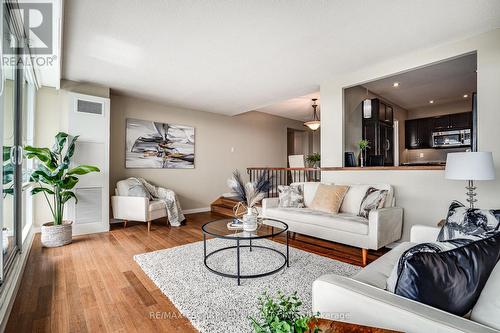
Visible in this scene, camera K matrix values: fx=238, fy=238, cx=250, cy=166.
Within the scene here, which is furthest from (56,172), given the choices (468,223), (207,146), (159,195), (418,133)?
(418,133)

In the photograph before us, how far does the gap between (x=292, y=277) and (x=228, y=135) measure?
183 inches

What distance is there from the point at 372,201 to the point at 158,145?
4.21 metres

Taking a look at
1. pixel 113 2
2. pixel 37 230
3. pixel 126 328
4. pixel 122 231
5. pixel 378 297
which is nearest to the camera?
pixel 378 297

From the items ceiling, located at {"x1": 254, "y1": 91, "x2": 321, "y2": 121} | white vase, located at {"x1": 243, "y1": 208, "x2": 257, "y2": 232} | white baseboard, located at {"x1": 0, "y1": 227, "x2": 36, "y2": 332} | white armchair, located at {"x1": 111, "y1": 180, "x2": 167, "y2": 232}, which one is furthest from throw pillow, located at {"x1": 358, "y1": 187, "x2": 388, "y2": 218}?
white baseboard, located at {"x1": 0, "y1": 227, "x2": 36, "y2": 332}

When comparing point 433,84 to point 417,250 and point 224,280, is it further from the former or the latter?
point 224,280

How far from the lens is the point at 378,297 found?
0.91 m

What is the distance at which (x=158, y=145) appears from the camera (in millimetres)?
5137

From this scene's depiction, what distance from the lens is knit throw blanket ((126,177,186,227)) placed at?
4168 millimetres

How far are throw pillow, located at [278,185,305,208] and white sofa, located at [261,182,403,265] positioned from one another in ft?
0.51

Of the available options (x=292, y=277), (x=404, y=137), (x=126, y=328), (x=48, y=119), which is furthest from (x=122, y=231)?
(x=404, y=137)

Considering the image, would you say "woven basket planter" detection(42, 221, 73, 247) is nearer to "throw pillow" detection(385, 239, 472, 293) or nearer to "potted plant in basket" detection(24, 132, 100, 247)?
"potted plant in basket" detection(24, 132, 100, 247)

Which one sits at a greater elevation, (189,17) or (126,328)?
(189,17)

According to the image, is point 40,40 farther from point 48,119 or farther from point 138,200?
point 138,200

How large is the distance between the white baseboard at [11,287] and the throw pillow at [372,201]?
11.3ft
